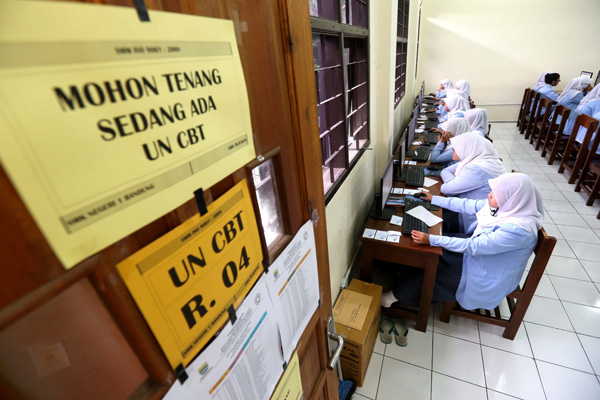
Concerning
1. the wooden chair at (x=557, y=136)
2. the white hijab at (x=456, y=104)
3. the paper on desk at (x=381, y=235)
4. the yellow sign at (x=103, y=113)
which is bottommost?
the wooden chair at (x=557, y=136)

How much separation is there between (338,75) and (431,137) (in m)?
3.02

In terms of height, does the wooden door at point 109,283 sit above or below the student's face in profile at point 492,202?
above

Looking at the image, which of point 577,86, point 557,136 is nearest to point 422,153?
point 557,136

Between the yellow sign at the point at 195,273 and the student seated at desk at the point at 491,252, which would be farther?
the student seated at desk at the point at 491,252

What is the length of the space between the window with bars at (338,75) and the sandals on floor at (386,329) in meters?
1.18

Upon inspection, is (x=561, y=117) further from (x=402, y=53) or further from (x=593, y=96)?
(x=402, y=53)

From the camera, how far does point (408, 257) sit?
6.15ft

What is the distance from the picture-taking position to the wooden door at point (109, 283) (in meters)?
0.25

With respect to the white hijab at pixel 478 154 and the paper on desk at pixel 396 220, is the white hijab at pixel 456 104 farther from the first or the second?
the paper on desk at pixel 396 220

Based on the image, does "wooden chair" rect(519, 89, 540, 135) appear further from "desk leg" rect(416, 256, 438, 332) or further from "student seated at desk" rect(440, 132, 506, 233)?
"desk leg" rect(416, 256, 438, 332)

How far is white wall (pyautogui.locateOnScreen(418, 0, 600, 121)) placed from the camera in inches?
236

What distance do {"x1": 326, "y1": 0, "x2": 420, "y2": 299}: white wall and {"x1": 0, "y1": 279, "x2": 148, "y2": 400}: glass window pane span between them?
4.46 ft

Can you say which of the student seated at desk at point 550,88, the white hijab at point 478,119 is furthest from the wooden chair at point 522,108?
the white hijab at point 478,119

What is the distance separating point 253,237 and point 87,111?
13.9 inches
